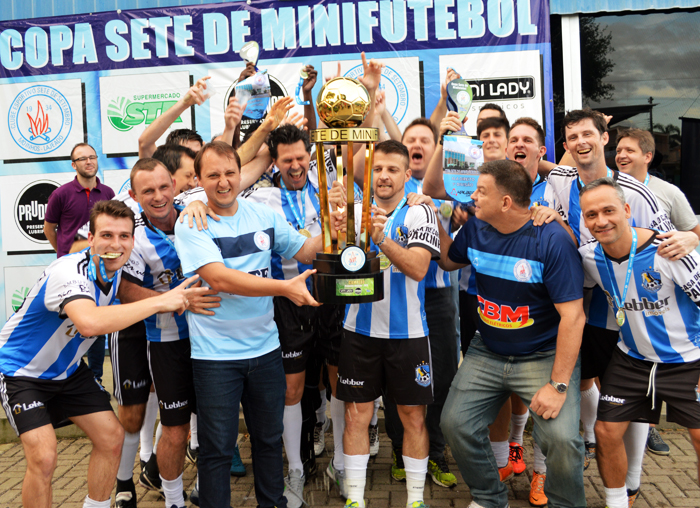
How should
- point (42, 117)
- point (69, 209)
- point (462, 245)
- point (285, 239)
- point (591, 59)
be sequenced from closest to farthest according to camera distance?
point (285, 239) → point (462, 245) → point (69, 209) → point (591, 59) → point (42, 117)

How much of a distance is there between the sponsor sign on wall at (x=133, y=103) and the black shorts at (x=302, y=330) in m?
3.40

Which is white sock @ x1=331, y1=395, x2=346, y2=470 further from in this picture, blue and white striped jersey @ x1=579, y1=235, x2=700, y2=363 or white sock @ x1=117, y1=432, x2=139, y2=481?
blue and white striped jersey @ x1=579, y1=235, x2=700, y2=363

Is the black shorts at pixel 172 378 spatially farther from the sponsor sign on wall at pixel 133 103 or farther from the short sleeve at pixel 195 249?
the sponsor sign on wall at pixel 133 103

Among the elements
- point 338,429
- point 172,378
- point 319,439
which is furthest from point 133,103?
point 338,429

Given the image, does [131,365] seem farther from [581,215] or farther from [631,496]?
[631,496]

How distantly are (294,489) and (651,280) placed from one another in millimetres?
2417

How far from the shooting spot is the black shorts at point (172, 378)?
3402 millimetres

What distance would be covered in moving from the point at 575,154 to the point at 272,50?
373cm

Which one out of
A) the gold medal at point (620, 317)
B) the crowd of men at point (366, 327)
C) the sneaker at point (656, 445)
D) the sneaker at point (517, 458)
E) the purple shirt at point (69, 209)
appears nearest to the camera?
the crowd of men at point (366, 327)

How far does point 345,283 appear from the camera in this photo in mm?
2879

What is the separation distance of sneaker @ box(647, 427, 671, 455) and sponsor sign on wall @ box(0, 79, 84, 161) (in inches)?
248

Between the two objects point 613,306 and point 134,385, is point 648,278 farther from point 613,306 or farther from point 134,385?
point 134,385

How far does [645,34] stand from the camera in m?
6.12

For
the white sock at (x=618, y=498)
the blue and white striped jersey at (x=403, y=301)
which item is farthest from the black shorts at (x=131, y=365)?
the white sock at (x=618, y=498)
